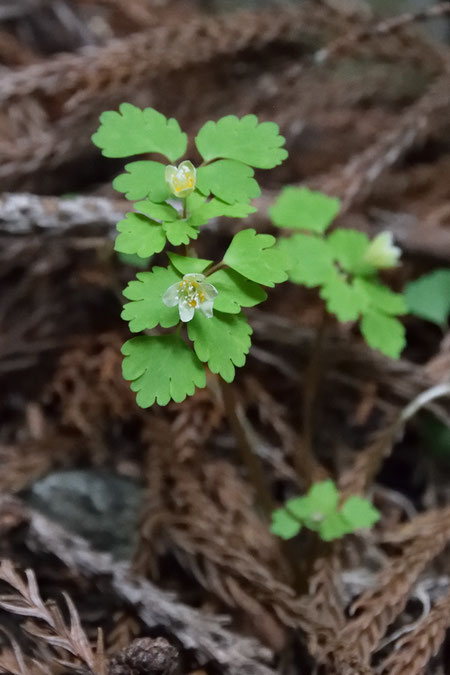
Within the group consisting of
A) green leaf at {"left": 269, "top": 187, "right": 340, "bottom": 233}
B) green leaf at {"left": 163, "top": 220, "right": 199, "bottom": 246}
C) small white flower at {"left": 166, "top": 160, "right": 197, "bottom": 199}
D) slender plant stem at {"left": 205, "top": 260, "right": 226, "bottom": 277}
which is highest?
green leaf at {"left": 269, "top": 187, "right": 340, "bottom": 233}

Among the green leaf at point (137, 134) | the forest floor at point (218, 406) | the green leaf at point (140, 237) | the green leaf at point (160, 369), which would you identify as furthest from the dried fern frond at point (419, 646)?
the green leaf at point (137, 134)

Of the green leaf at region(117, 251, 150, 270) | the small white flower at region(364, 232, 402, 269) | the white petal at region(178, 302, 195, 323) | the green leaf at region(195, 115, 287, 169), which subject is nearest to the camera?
the white petal at region(178, 302, 195, 323)

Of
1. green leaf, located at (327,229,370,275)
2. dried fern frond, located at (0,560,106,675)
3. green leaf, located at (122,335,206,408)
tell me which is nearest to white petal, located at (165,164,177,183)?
green leaf, located at (122,335,206,408)

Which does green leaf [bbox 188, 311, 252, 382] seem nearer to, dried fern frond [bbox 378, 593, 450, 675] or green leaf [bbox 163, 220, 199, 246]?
green leaf [bbox 163, 220, 199, 246]

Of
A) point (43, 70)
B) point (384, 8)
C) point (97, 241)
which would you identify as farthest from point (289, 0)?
point (97, 241)

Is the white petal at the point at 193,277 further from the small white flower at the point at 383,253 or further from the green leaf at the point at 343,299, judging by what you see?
the small white flower at the point at 383,253

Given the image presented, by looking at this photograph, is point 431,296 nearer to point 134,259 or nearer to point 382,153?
point 382,153

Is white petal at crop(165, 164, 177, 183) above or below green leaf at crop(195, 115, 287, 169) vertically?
below

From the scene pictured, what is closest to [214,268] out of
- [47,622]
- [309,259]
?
[309,259]
